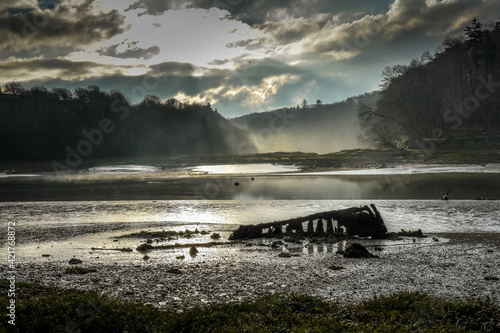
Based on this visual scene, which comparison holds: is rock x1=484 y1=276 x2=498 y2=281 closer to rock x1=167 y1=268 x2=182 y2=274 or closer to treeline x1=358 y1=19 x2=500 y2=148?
rock x1=167 y1=268 x2=182 y2=274

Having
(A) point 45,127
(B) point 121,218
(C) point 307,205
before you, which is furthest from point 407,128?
(A) point 45,127

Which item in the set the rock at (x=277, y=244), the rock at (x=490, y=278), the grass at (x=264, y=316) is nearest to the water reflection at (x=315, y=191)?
the rock at (x=277, y=244)

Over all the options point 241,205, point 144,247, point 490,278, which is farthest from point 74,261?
point 241,205

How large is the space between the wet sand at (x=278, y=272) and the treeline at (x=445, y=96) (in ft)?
254

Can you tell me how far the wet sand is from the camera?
1109 cm

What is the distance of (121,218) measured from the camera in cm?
2667

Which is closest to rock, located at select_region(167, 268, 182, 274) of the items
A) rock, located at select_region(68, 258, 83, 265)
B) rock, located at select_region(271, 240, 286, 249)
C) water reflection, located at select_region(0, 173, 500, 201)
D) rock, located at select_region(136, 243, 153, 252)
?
rock, located at select_region(136, 243, 153, 252)

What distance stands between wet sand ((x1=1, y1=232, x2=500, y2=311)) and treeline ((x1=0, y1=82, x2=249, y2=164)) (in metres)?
120

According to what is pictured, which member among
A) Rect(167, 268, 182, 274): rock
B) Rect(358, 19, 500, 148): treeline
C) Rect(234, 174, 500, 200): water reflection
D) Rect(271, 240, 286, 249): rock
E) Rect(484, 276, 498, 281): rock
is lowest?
Rect(484, 276, 498, 281): rock

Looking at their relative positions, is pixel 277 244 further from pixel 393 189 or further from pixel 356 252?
pixel 393 189

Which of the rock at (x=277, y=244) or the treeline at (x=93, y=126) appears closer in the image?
the rock at (x=277, y=244)

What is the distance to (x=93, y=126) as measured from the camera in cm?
16212

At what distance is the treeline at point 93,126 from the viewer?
131 metres

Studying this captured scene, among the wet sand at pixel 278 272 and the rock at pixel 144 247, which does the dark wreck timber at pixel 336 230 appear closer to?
the wet sand at pixel 278 272
